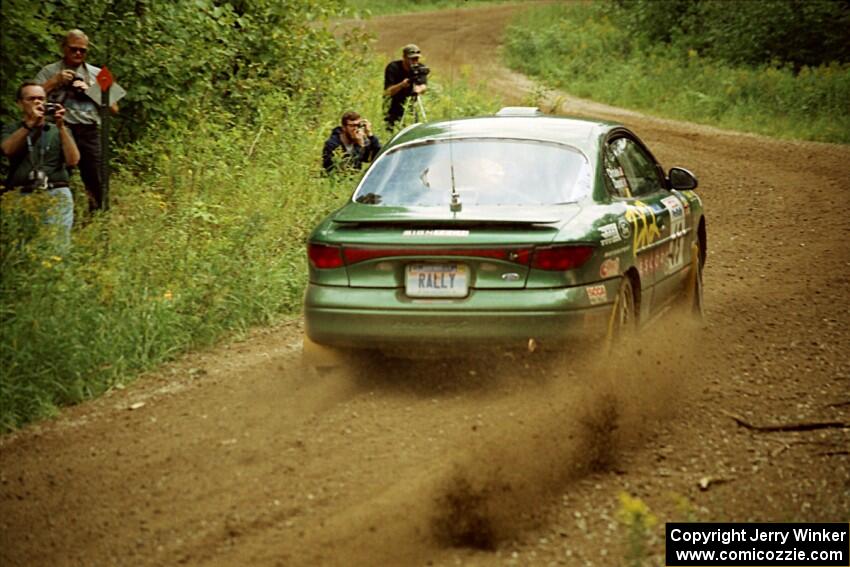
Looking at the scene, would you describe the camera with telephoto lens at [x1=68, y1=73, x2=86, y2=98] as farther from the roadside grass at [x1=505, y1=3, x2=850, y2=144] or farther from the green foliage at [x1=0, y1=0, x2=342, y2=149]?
the roadside grass at [x1=505, y1=3, x2=850, y2=144]

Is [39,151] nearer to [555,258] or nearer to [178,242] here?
[178,242]

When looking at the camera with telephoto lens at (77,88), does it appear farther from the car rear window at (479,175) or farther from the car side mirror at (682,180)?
the car side mirror at (682,180)

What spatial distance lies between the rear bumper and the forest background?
6.00ft

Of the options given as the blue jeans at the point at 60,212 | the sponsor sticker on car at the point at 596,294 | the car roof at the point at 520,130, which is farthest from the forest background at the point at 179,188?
the sponsor sticker on car at the point at 596,294

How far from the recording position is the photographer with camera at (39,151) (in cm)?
951

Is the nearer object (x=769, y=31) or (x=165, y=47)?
(x=165, y=47)

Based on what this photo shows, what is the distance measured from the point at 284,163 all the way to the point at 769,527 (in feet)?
28.8

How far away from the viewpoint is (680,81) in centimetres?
2866

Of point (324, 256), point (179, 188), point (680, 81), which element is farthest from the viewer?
point (680, 81)

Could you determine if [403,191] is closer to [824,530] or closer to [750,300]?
[824,530]

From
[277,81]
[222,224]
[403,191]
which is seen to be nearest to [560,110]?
[277,81]

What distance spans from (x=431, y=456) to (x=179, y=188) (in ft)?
20.6

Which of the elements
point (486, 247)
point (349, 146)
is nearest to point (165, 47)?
point (349, 146)

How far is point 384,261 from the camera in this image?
23.7 feet
